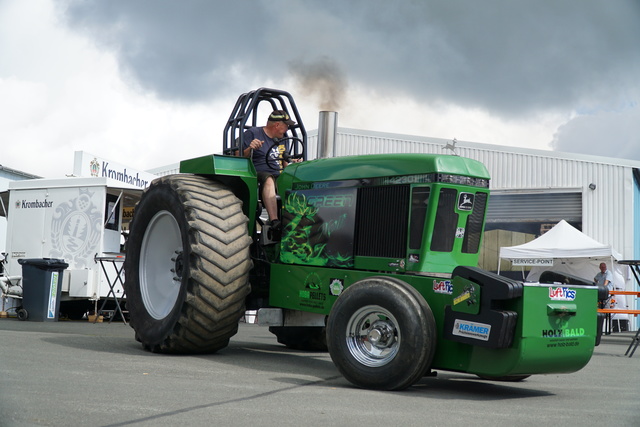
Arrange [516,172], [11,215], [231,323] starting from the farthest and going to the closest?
[516,172] < [11,215] < [231,323]

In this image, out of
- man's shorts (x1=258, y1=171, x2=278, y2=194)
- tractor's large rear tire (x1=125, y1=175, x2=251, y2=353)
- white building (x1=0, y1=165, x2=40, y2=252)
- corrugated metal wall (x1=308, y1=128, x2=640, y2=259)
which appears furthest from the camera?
white building (x1=0, y1=165, x2=40, y2=252)

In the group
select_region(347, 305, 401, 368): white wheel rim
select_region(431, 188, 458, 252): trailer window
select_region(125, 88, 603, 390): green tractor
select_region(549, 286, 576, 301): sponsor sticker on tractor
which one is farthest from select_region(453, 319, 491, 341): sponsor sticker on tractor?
select_region(431, 188, 458, 252): trailer window

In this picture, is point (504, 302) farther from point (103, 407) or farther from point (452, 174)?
point (103, 407)

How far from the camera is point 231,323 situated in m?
7.29

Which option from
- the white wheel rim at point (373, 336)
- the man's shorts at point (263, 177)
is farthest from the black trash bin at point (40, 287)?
the white wheel rim at point (373, 336)

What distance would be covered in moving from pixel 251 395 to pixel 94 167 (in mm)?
12914

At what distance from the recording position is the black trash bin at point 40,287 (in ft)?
43.4

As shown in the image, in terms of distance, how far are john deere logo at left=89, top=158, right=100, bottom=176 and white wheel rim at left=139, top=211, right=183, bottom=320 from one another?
9.08 metres

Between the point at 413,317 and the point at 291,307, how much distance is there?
1.94m

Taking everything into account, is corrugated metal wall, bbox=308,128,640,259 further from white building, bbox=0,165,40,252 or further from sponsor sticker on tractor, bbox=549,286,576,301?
sponsor sticker on tractor, bbox=549,286,576,301

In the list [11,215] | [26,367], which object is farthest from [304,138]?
[11,215]

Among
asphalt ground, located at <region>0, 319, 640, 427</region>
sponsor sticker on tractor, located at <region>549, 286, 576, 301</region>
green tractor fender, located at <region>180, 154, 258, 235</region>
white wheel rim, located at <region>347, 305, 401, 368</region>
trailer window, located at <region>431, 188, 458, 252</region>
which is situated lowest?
asphalt ground, located at <region>0, 319, 640, 427</region>

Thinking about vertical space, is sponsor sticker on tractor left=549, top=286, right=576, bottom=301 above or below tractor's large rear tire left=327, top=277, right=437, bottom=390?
above

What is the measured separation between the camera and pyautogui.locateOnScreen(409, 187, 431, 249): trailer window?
6.38 m
